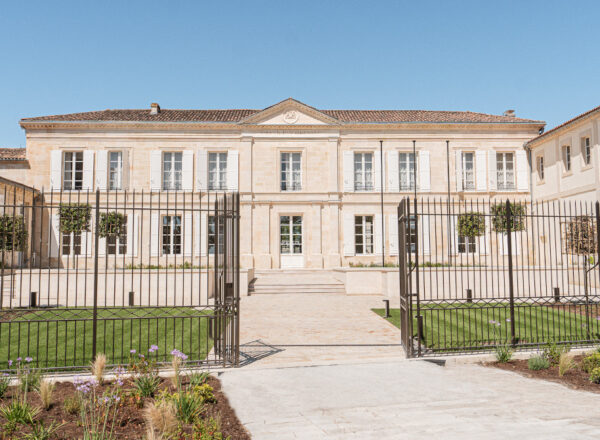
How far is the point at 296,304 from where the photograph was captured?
1223 centimetres

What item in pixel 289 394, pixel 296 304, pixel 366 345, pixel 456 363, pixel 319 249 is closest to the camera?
pixel 289 394

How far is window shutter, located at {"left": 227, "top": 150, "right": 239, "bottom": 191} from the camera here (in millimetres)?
20875

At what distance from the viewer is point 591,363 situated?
5297 millimetres

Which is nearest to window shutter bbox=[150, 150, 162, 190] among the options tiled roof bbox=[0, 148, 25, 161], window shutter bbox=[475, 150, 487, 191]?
tiled roof bbox=[0, 148, 25, 161]

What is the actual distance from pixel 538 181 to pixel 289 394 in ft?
65.9

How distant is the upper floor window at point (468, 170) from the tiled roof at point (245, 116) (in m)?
1.68

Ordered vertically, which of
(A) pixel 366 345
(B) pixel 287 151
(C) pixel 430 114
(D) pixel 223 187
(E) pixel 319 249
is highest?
(C) pixel 430 114

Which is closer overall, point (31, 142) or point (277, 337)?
A: point (277, 337)

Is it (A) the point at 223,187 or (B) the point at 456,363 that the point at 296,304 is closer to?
(B) the point at 456,363

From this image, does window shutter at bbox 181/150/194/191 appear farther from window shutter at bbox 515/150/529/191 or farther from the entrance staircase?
window shutter at bbox 515/150/529/191

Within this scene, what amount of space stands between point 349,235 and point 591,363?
15544 mm

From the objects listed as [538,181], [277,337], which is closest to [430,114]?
[538,181]

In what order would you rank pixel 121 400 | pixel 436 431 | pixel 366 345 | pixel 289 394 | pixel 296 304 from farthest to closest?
pixel 296 304 → pixel 366 345 → pixel 289 394 → pixel 121 400 → pixel 436 431

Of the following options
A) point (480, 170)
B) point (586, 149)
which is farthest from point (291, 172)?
point (586, 149)
